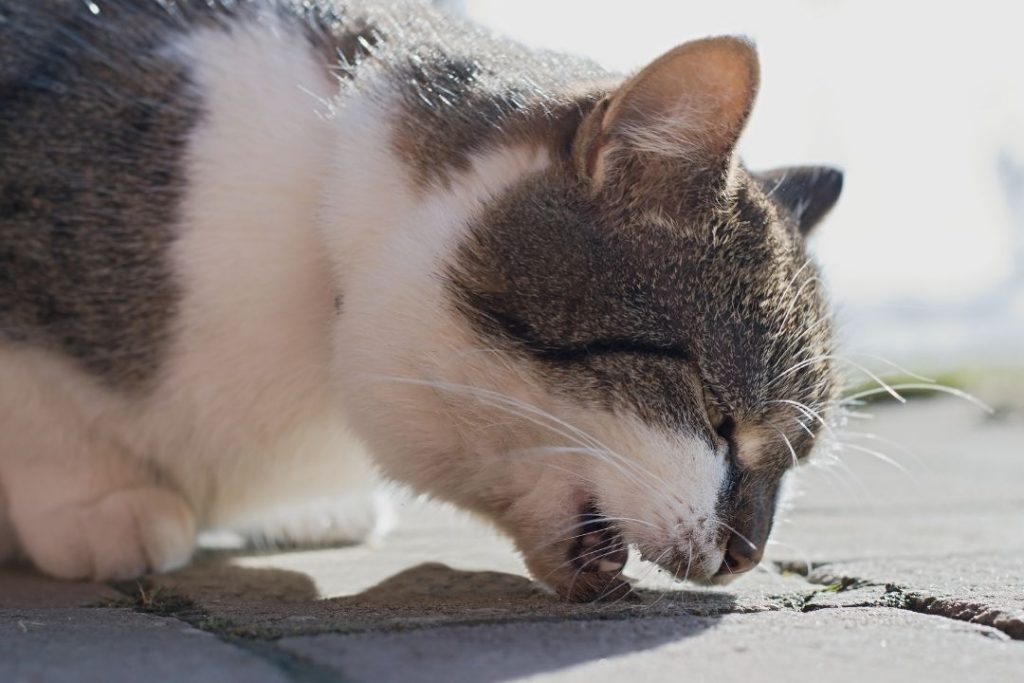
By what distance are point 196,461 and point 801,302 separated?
1.05m

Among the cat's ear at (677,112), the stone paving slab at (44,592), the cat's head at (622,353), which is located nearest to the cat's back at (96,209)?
the stone paving slab at (44,592)

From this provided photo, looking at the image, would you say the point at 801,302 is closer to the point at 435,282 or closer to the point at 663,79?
the point at 663,79

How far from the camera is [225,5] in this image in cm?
194

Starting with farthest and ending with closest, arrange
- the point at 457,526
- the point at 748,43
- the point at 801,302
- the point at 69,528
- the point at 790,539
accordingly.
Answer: the point at 457,526 < the point at 790,539 < the point at 69,528 < the point at 801,302 < the point at 748,43

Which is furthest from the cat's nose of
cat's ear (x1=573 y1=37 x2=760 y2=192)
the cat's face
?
cat's ear (x1=573 y1=37 x2=760 y2=192)

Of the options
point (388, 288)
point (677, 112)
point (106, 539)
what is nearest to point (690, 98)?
point (677, 112)

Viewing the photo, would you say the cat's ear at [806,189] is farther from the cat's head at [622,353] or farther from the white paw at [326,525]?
the white paw at [326,525]

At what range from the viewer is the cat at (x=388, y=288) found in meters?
1.52

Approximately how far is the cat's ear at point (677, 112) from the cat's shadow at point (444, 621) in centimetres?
60

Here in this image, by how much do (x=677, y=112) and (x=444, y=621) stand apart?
754 mm

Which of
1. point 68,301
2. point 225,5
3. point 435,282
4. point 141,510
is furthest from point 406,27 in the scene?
point 141,510

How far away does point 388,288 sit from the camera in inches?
64.8

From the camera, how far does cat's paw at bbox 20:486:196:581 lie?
1838mm

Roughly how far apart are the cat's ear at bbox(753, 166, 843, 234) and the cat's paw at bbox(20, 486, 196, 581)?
1.20 m
